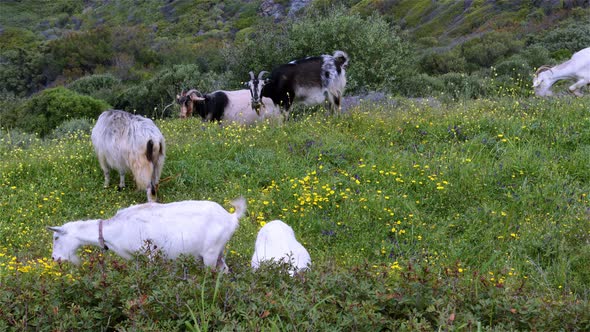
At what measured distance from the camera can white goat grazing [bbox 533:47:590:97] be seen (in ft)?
40.7

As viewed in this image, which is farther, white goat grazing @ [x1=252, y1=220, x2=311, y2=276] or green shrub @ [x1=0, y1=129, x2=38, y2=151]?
green shrub @ [x1=0, y1=129, x2=38, y2=151]

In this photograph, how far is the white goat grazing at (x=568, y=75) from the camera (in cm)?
1240

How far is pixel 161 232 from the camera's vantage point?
4.80 metres

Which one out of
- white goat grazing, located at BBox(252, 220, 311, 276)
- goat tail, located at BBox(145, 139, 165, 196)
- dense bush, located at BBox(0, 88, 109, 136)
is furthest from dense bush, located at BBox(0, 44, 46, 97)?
white goat grazing, located at BBox(252, 220, 311, 276)

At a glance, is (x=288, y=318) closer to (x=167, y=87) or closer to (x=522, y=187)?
(x=522, y=187)

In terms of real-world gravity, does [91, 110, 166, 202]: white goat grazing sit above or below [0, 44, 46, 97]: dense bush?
above

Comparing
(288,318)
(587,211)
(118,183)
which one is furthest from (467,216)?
(118,183)

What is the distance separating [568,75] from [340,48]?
632 cm

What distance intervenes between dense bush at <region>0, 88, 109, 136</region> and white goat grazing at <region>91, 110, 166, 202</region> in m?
12.1

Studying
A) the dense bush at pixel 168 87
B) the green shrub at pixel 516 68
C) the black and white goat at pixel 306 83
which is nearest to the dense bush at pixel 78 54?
the dense bush at pixel 168 87

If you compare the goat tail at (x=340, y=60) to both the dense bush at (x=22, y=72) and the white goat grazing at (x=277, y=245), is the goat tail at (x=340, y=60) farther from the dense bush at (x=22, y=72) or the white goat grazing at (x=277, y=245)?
the dense bush at (x=22, y=72)

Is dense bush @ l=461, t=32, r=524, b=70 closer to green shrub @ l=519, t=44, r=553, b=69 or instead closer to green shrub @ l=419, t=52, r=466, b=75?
green shrub @ l=419, t=52, r=466, b=75

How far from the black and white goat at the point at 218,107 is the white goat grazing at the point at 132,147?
13.7 feet

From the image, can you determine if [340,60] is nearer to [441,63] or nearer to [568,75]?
[568,75]
